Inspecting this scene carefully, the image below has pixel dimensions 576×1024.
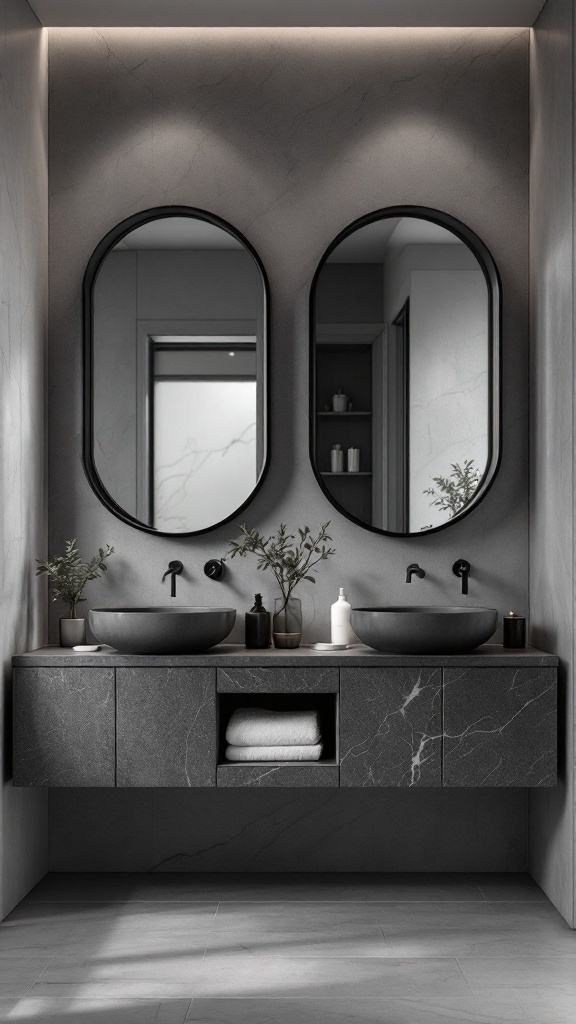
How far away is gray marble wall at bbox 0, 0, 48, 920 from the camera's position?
292 cm

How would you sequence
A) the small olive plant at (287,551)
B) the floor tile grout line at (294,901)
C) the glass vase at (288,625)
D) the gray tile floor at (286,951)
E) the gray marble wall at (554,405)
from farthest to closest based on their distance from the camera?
the small olive plant at (287,551), the glass vase at (288,625), the floor tile grout line at (294,901), the gray marble wall at (554,405), the gray tile floor at (286,951)

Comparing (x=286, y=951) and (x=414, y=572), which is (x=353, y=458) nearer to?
(x=414, y=572)

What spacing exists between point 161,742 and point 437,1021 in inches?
43.2

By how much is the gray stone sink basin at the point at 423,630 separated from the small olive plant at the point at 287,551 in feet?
1.25

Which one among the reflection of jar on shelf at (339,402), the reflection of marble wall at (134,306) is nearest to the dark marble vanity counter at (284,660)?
the reflection of marble wall at (134,306)

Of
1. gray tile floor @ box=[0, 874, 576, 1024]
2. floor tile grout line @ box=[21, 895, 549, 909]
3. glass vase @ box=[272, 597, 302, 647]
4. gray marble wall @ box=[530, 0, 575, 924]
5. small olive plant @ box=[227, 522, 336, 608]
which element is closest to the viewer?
gray tile floor @ box=[0, 874, 576, 1024]

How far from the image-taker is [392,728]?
291 cm

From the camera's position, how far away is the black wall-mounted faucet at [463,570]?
3.35 metres

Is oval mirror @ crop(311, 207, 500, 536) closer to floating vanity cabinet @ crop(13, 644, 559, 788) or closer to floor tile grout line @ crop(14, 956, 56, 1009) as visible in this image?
floating vanity cabinet @ crop(13, 644, 559, 788)

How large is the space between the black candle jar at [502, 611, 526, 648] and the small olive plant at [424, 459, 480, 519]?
422mm

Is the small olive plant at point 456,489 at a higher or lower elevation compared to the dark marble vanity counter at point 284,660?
higher

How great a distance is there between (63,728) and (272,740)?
631 millimetres

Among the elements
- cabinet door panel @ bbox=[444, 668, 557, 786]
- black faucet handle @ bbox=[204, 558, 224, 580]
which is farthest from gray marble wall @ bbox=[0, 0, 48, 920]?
cabinet door panel @ bbox=[444, 668, 557, 786]

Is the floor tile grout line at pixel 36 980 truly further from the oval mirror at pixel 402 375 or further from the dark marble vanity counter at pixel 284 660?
the oval mirror at pixel 402 375
